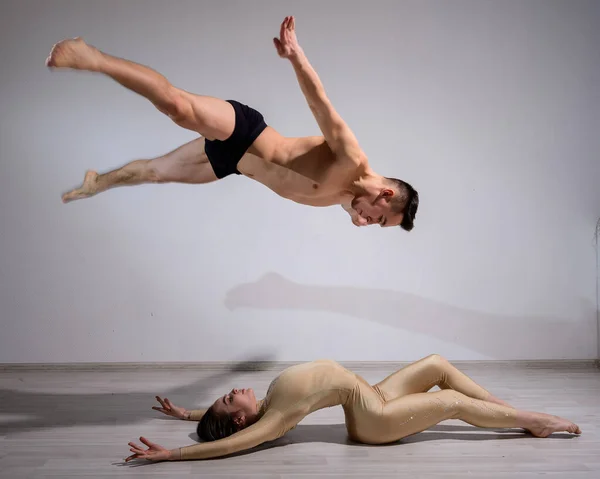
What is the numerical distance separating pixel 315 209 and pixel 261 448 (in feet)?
7.77

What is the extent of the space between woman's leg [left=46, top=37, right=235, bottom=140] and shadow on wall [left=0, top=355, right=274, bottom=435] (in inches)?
65.3

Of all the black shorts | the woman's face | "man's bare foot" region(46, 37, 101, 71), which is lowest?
the woman's face

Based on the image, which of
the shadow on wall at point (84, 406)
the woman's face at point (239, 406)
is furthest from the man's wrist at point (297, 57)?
the shadow on wall at point (84, 406)

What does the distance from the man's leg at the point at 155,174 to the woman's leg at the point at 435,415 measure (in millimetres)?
1569

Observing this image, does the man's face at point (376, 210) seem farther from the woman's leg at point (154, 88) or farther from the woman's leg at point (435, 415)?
the woman's leg at point (435, 415)

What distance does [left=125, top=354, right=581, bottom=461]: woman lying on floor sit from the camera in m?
2.97

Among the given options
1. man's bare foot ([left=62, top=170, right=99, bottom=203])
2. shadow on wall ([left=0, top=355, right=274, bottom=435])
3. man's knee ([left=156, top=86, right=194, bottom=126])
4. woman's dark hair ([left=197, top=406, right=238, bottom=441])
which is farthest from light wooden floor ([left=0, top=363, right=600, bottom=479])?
man's knee ([left=156, top=86, right=194, bottom=126])

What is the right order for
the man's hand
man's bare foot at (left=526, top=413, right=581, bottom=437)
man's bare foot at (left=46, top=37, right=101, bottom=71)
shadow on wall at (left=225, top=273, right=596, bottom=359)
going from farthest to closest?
shadow on wall at (left=225, top=273, right=596, bottom=359) < man's bare foot at (left=526, top=413, right=581, bottom=437) < the man's hand < man's bare foot at (left=46, top=37, right=101, bottom=71)

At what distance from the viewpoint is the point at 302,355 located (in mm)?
5215

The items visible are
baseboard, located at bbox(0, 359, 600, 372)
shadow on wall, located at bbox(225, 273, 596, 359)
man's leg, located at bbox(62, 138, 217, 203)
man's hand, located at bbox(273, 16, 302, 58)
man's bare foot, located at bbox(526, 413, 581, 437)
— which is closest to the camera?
man's hand, located at bbox(273, 16, 302, 58)

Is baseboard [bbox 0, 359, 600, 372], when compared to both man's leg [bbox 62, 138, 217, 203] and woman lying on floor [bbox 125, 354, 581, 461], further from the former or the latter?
woman lying on floor [bbox 125, 354, 581, 461]

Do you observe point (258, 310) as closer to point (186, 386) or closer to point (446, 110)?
point (186, 386)

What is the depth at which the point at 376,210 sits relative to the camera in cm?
357

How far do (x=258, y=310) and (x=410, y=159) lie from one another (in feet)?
5.28
